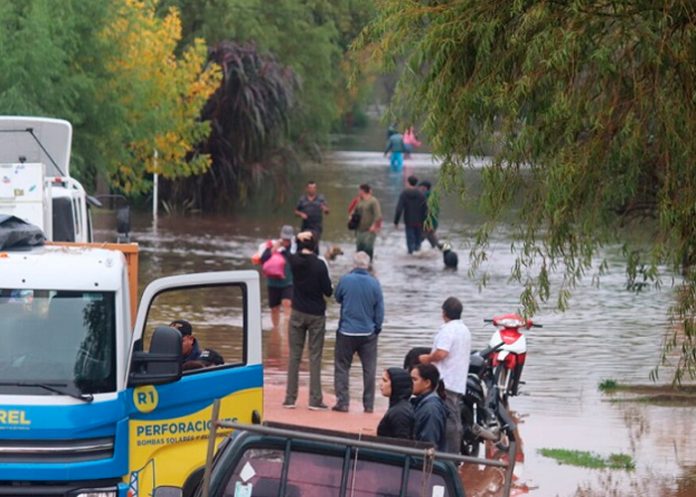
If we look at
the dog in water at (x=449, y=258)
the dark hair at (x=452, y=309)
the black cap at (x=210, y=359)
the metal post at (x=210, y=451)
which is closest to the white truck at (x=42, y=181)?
the dark hair at (x=452, y=309)

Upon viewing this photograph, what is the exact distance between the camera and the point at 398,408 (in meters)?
10.7

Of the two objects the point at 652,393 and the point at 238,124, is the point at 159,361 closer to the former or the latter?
the point at 652,393

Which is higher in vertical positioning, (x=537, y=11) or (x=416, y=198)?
(x=537, y=11)

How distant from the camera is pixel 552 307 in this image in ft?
82.3

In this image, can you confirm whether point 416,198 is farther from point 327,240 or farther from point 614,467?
point 614,467

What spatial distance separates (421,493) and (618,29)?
14.6ft

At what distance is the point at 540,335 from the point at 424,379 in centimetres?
1141

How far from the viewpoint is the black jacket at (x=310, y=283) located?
53.2ft

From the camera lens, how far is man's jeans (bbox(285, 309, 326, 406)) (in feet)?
53.9

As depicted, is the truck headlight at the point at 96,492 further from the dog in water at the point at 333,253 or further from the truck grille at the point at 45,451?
the dog in water at the point at 333,253

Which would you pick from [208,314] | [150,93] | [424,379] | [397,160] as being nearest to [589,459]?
[424,379]

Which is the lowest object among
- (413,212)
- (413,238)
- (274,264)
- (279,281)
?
(413,238)

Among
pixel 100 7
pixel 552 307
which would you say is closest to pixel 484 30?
pixel 552 307

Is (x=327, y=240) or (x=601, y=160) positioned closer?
(x=601, y=160)
